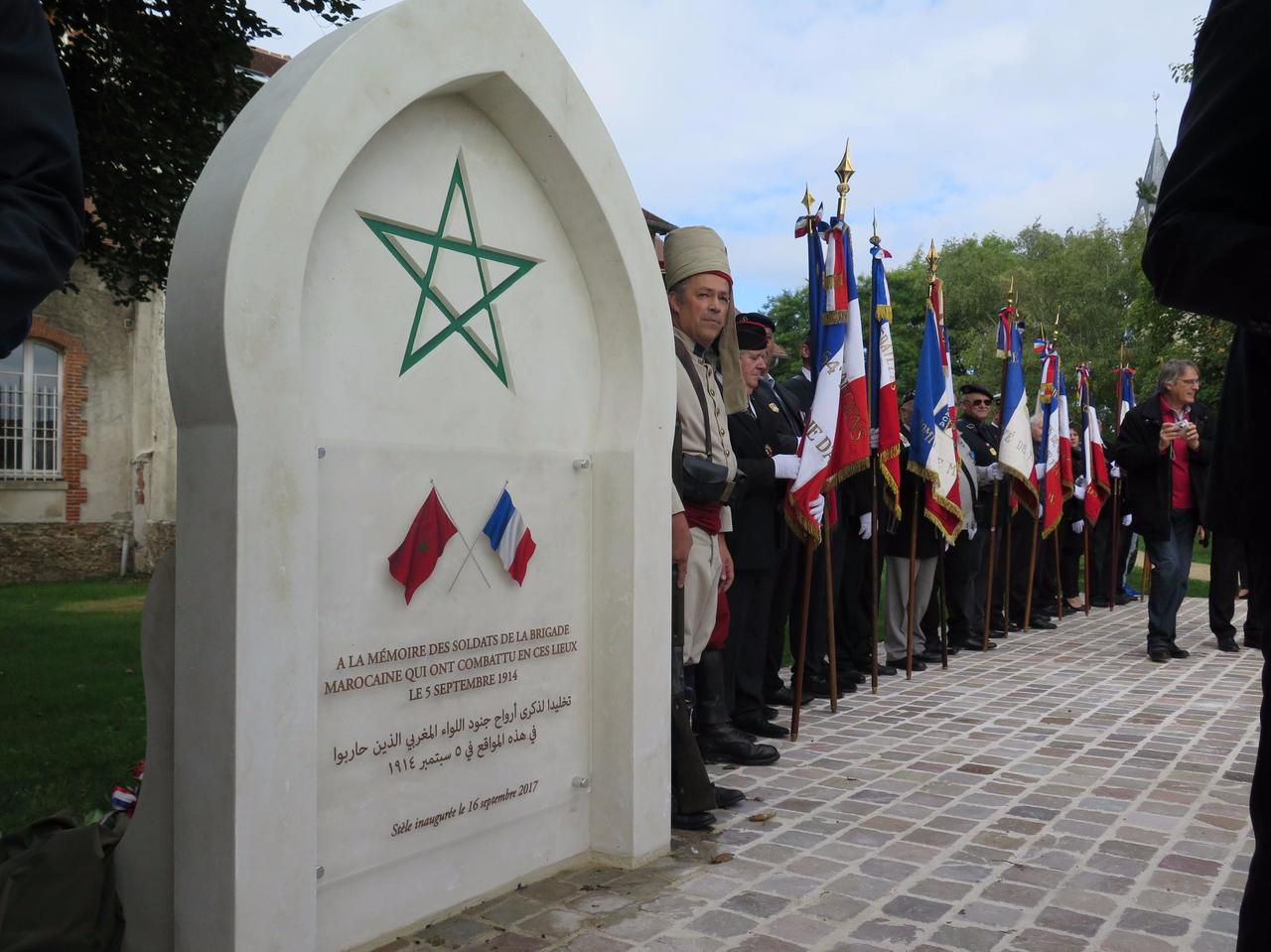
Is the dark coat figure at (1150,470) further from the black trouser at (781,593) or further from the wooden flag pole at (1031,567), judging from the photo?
the black trouser at (781,593)

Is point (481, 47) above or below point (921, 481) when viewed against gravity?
above

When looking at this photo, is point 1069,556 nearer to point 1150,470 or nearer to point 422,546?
point 1150,470

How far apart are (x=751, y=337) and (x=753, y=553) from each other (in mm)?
1422

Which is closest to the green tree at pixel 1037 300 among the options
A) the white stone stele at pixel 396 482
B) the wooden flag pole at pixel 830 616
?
the wooden flag pole at pixel 830 616

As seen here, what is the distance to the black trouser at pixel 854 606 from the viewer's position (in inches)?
334

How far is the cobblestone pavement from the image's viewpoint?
11.3 feet

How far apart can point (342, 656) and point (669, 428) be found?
Result: 1.66m

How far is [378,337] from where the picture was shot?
3338 millimetres

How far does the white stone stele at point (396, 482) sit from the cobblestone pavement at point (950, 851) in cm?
38

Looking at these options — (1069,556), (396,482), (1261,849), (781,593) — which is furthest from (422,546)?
(1069,556)

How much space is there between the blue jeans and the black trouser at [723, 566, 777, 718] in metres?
4.74

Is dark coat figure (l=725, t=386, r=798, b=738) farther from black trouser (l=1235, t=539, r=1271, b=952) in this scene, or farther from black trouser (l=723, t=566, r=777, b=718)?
black trouser (l=1235, t=539, r=1271, b=952)

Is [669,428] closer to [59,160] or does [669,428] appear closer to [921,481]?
[59,160]

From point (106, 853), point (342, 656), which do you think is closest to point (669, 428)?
point (342, 656)
